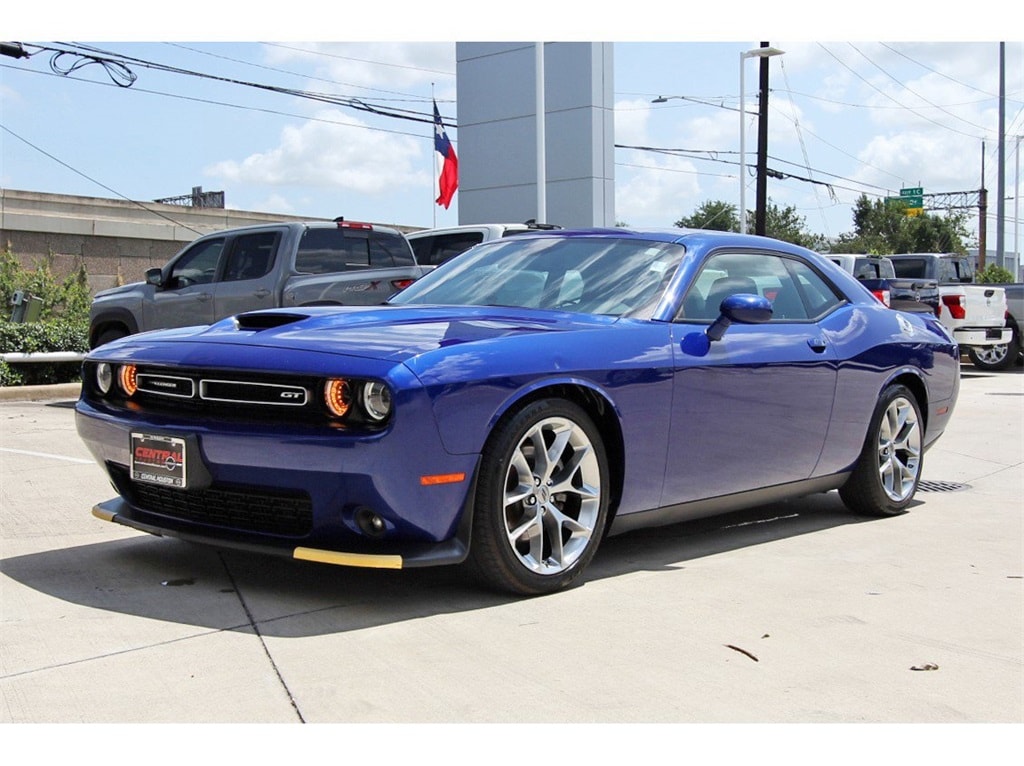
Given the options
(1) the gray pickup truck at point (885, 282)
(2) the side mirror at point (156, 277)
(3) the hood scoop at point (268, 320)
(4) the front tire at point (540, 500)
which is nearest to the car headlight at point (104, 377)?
(3) the hood scoop at point (268, 320)

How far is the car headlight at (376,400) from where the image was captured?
393 cm

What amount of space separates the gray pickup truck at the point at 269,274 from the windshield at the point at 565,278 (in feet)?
18.9

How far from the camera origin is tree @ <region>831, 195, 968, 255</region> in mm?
81312

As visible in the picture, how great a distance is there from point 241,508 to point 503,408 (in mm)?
1007

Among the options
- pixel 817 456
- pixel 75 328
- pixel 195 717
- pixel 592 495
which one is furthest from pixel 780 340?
pixel 75 328

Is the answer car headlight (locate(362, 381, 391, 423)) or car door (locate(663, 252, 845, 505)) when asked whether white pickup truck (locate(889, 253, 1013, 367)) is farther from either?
car headlight (locate(362, 381, 391, 423))

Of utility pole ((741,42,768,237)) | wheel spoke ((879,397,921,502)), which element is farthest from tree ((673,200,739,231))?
wheel spoke ((879,397,921,502))

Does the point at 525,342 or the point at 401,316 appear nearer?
the point at 525,342

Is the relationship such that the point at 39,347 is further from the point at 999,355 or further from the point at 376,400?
the point at 999,355

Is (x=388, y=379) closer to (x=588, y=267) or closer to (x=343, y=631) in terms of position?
(x=343, y=631)

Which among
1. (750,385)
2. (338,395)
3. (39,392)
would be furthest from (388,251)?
(338,395)

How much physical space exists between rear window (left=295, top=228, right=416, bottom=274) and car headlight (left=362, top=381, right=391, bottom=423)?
771cm
